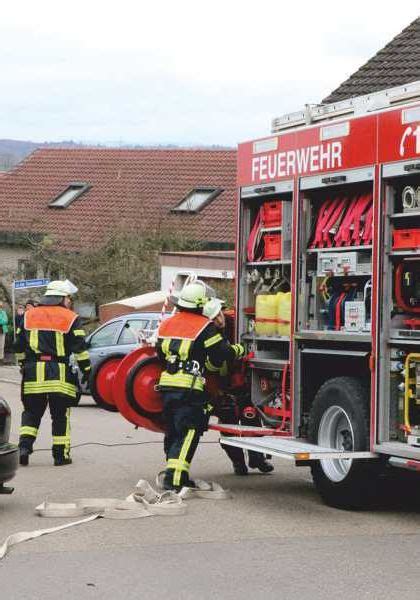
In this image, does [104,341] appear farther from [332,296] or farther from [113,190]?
[113,190]

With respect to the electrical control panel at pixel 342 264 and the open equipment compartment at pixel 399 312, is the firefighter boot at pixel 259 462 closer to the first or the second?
the electrical control panel at pixel 342 264

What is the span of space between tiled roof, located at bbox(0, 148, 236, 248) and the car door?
15.5 metres

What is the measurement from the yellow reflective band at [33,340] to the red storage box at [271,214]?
8.85 feet

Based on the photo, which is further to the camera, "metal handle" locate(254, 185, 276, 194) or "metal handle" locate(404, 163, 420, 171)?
"metal handle" locate(254, 185, 276, 194)

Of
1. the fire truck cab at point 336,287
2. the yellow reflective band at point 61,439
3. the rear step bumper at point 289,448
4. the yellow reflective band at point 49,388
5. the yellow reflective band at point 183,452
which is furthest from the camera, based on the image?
the yellow reflective band at point 61,439

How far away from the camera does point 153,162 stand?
152 ft

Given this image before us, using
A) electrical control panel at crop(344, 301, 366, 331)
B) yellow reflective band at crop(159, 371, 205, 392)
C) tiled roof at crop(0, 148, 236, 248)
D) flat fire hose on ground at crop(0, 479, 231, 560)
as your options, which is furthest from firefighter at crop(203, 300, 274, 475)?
tiled roof at crop(0, 148, 236, 248)

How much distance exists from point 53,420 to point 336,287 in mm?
3711

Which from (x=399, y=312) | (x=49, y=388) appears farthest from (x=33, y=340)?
(x=399, y=312)

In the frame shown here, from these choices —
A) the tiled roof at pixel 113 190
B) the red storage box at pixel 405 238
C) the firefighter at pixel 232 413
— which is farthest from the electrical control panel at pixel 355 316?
the tiled roof at pixel 113 190

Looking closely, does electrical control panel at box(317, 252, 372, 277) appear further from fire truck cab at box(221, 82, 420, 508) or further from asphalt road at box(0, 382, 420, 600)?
asphalt road at box(0, 382, 420, 600)

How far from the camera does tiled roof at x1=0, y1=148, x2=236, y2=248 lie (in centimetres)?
4047

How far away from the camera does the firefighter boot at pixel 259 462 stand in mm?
12719

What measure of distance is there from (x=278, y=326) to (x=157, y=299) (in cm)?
1732
